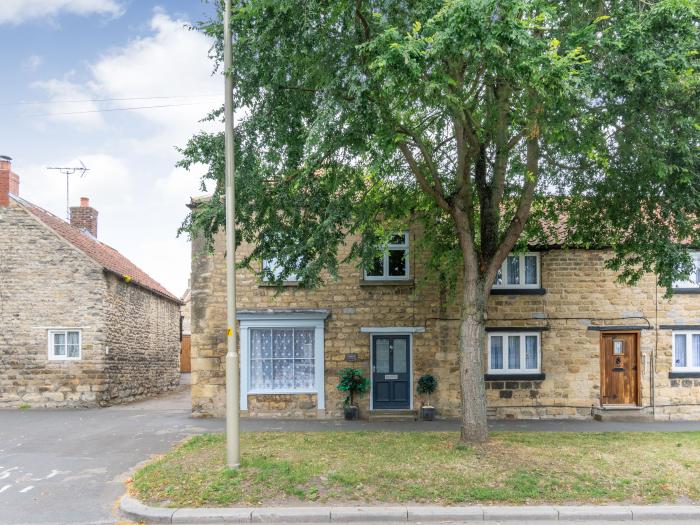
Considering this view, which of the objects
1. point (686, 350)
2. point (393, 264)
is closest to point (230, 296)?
point (393, 264)

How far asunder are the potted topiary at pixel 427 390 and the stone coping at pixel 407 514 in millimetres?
7645

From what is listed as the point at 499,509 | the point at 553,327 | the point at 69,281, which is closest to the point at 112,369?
the point at 69,281

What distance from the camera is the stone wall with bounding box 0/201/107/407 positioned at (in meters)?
18.1

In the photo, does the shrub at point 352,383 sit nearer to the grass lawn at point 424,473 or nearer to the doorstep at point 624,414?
the grass lawn at point 424,473

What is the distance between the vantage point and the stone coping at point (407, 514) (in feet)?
23.5

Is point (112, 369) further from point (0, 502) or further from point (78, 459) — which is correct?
point (0, 502)

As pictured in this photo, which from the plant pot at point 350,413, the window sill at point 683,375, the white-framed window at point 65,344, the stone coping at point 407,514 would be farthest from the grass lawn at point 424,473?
the white-framed window at point 65,344

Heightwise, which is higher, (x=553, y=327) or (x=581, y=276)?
(x=581, y=276)

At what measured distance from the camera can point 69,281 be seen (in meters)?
18.6

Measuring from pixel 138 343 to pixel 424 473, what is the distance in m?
16.4

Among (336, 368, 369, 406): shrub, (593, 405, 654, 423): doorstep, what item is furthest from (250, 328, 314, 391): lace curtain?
(593, 405, 654, 423): doorstep

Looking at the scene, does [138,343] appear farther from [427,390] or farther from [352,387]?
[427,390]

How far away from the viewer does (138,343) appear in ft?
72.4

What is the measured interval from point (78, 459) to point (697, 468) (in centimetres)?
1045
